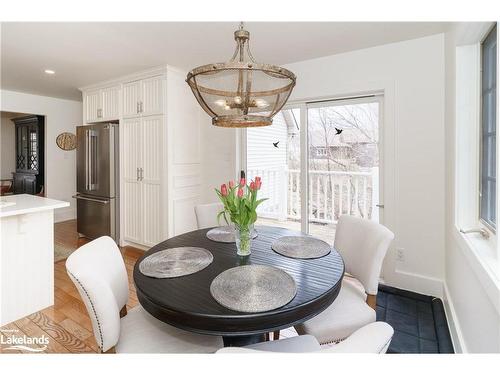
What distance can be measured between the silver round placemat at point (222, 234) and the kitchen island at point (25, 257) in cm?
132

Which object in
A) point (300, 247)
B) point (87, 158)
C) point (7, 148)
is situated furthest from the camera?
point (7, 148)

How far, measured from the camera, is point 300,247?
5.45ft

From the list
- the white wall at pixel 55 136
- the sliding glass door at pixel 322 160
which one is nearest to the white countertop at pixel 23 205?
the sliding glass door at pixel 322 160

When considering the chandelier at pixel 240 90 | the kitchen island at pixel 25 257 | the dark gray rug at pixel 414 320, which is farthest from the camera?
the kitchen island at pixel 25 257

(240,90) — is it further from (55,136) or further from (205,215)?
→ (55,136)

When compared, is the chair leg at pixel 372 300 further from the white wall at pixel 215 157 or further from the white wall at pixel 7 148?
the white wall at pixel 7 148

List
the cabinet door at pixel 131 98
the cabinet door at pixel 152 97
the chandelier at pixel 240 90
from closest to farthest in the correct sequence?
the chandelier at pixel 240 90, the cabinet door at pixel 152 97, the cabinet door at pixel 131 98

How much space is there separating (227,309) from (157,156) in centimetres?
284

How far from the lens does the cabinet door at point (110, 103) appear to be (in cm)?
386

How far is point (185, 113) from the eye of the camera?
3604 mm

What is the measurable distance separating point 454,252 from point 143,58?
11.6ft

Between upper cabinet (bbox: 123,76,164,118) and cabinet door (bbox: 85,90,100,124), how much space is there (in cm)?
68

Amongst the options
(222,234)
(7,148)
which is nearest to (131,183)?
(222,234)
